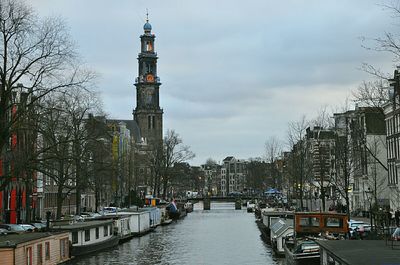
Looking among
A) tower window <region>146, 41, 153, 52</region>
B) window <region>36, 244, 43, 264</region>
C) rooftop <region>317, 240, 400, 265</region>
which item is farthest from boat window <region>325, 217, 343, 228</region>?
tower window <region>146, 41, 153, 52</region>

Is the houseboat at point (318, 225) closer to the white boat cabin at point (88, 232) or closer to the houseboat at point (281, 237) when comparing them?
the houseboat at point (281, 237)

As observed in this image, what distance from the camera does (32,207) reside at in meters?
79.2

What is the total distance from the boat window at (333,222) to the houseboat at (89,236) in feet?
57.8

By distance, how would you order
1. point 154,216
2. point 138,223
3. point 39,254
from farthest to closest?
point 154,216
point 138,223
point 39,254

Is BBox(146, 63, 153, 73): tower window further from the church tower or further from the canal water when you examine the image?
the canal water

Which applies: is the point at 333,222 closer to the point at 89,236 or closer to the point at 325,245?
the point at 325,245

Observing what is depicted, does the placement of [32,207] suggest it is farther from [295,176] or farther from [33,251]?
[33,251]

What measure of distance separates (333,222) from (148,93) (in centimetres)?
15413

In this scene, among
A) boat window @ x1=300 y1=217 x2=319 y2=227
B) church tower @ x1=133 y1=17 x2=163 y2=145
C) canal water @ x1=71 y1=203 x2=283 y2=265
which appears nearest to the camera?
boat window @ x1=300 y1=217 x2=319 y2=227

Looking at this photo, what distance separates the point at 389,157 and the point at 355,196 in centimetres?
2256

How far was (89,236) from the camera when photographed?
51.8 meters

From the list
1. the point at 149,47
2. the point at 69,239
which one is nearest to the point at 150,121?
the point at 149,47

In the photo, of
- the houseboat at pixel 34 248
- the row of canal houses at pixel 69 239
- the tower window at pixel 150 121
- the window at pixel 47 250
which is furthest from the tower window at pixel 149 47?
the window at pixel 47 250

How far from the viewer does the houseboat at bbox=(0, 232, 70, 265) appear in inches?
1286
